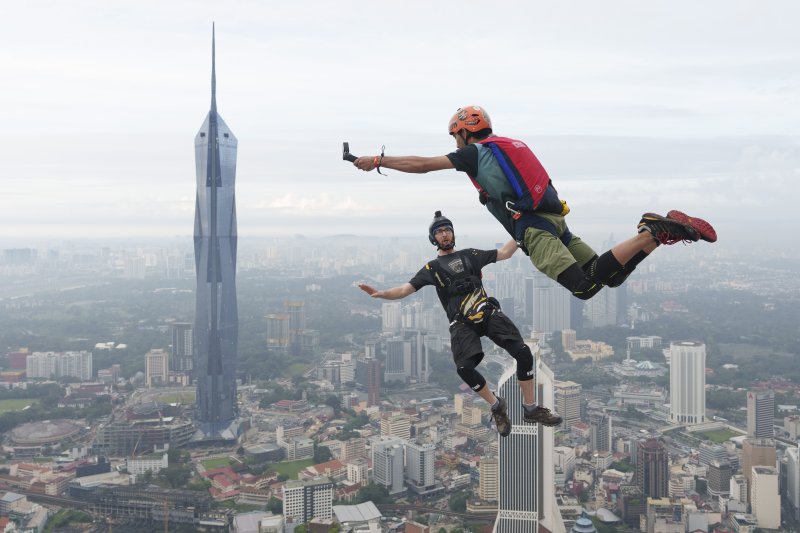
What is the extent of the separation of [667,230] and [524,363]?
2.24 ft

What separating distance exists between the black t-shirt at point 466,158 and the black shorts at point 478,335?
592 millimetres

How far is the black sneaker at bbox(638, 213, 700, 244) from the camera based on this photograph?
2.37 m

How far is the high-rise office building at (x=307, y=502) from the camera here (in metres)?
15.8

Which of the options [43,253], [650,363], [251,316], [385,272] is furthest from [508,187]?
[43,253]

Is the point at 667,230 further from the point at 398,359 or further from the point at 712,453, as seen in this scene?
the point at 398,359

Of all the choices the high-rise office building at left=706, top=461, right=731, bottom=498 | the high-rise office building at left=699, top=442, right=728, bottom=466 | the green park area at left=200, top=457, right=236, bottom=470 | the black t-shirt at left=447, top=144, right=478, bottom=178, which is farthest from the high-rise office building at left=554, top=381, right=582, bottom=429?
the black t-shirt at left=447, top=144, right=478, bottom=178

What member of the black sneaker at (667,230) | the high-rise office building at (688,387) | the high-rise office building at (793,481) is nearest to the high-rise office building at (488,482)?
the high-rise office building at (793,481)

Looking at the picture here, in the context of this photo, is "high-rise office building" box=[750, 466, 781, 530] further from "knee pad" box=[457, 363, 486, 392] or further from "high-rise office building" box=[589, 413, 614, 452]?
"knee pad" box=[457, 363, 486, 392]

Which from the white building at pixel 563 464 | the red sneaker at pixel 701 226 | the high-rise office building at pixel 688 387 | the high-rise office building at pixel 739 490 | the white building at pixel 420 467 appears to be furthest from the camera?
the high-rise office building at pixel 688 387

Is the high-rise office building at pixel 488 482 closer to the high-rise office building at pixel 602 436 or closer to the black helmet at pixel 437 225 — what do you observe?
the high-rise office building at pixel 602 436

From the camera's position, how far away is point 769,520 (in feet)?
54.1

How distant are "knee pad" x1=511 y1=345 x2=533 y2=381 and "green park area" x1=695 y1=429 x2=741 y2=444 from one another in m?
23.1

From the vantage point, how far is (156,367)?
32938 mm

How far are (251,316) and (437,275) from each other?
43.6 meters
